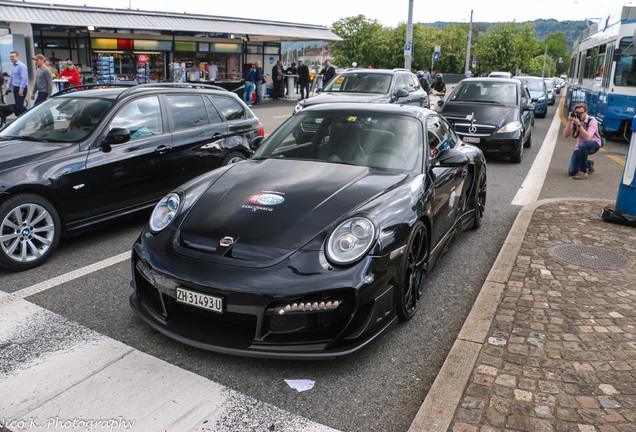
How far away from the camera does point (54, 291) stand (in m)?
4.54

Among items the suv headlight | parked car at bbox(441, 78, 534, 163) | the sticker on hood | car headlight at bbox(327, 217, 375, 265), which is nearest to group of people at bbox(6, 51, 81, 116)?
parked car at bbox(441, 78, 534, 163)

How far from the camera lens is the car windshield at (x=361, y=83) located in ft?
44.2

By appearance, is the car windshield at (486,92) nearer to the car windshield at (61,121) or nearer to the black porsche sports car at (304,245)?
the black porsche sports car at (304,245)

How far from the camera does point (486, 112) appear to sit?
11859 millimetres

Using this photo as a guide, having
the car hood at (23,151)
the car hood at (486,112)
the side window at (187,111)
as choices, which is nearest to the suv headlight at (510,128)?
the car hood at (486,112)

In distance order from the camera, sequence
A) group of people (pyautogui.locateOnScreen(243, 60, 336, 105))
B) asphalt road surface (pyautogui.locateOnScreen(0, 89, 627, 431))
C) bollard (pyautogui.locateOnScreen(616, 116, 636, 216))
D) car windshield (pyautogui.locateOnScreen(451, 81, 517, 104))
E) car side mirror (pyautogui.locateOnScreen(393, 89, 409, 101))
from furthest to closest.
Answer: group of people (pyautogui.locateOnScreen(243, 60, 336, 105))
car side mirror (pyautogui.locateOnScreen(393, 89, 409, 101))
car windshield (pyautogui.locateOnScreen(451, 81, 517, 104))
bollard (pyautogui.locateOnScreen(616, 116, 636, 216))
asphalt road surface (pyautogui.locateOnScreen(0, 89, 627, 431))

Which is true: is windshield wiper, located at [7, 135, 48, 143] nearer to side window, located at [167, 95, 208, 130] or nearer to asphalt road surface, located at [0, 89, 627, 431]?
asphalt road surface, located at [0, 89, 627, 431]

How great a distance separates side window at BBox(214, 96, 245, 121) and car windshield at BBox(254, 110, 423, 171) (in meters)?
2.45

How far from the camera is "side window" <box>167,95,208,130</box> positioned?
6602 millimetres

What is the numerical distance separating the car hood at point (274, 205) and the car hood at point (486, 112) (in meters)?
7.98

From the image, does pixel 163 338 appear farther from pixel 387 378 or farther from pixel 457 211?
pixel 457 211

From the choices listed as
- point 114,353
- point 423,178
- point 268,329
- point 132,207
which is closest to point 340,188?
point 423,178

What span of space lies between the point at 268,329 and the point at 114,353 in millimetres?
1091

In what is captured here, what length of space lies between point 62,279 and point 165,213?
1515 mm
